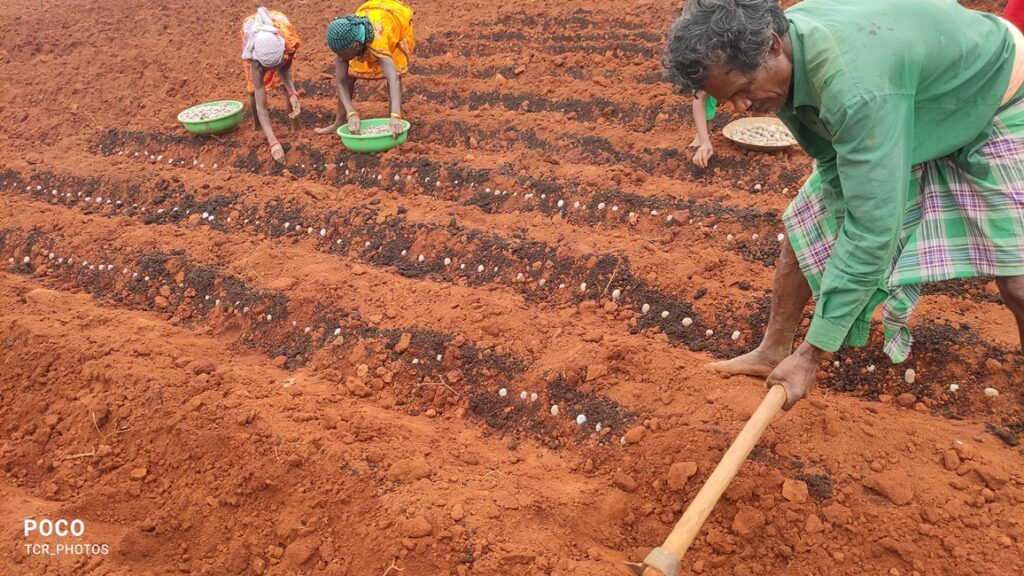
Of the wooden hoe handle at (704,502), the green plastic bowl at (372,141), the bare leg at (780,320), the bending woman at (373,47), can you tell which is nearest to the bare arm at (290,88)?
the bending woman at (373,47)

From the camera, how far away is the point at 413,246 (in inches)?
166

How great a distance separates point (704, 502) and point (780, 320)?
1.09 metres

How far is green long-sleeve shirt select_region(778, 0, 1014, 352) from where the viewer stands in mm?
1785

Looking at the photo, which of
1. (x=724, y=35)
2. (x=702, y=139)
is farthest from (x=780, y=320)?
(x=702, y=139)

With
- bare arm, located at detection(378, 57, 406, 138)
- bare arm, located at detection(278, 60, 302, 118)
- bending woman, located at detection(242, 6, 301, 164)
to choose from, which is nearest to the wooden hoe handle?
bare arm, located at detection(378, 57, 406, 138)

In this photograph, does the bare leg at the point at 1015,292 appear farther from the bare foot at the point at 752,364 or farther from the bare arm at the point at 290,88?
the bare arm at the point at 290,88

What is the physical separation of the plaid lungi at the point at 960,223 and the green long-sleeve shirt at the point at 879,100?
8 centimetres

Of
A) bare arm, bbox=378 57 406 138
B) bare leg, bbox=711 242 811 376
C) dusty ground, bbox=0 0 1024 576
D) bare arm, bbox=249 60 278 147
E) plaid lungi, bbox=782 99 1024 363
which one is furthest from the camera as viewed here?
bare arm, bbox=249 60 278 147

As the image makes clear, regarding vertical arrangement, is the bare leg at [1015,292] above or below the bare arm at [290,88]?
above

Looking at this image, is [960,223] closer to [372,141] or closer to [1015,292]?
[1015,292]

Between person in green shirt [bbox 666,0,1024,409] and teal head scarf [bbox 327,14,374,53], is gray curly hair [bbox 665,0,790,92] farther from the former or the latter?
teal head scarf [bbox 327,14,374,53]

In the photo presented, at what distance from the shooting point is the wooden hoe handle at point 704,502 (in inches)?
73.6

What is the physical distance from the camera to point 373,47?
5.29 meters

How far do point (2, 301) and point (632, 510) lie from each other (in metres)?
3.61
